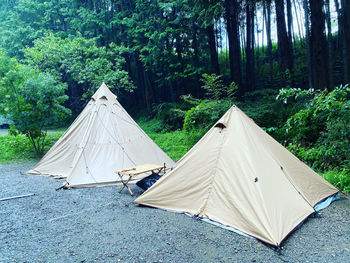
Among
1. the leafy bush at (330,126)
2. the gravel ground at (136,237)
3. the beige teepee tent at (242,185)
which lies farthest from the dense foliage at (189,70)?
the gravel ground at (136,237)

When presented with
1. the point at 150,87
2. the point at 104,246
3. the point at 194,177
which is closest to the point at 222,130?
the point at 194,177

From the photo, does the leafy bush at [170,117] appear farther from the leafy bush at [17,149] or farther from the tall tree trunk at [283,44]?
the leafy bush at [17,149]

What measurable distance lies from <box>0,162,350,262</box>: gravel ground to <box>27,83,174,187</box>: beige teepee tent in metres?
1.29

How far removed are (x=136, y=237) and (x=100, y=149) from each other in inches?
134

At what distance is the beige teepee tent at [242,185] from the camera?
3.35 meters

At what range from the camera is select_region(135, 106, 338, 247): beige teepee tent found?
132 inches

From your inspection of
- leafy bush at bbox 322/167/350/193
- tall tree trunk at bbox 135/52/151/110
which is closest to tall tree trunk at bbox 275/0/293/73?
leafy bush at bbox 322/167/350/193

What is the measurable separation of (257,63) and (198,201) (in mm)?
17054

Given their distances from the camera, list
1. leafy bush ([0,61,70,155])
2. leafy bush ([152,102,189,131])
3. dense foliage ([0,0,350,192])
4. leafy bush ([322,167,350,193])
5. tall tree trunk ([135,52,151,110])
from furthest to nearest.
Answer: tall tree trunk ([135,52,151,110]) < leafy bush ([152,102,189,131]) < leafy bush ([0,61,70,155]) < dense foliage ([0,0,350,192]) < leafy bush ([322,167,350,193])

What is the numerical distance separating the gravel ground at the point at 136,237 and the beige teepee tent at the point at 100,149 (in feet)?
4.22

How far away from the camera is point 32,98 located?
29.8ft

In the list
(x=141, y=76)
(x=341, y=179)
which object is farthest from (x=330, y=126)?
(x=141, y=76)

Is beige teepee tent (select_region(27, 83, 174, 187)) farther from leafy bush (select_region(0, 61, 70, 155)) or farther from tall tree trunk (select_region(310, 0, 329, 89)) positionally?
tall tree trunk (select_region(310, 0, 329, 89))

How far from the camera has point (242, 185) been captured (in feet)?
Answer: 12.0
